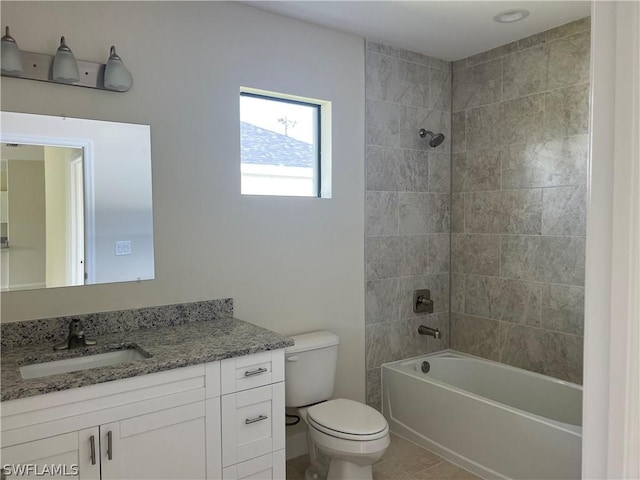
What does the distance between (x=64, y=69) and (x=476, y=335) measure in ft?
10.0

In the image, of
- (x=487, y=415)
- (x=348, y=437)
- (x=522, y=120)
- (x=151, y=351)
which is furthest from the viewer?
(x=522, y=120)

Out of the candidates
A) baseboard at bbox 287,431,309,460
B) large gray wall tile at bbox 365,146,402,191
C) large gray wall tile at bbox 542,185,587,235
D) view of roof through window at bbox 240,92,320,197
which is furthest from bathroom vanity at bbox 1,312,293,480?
large gray wall tile at bbox 542,185,587,235

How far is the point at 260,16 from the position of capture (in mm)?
2611

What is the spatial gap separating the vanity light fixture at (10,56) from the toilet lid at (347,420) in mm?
2118

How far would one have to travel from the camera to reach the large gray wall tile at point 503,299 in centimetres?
305

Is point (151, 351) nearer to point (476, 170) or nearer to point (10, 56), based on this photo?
point (10, 56)

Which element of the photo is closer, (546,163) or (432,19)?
(432,19)

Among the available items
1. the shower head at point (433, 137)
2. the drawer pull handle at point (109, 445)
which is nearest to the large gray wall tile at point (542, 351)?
the shower head at point (433, 137)

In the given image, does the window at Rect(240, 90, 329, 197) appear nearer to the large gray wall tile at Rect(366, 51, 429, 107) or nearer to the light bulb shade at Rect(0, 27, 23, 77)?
the large gray wall tile at Rect(366, 51, 429, 107)

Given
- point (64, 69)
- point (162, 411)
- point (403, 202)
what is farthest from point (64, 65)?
point (403, 202)

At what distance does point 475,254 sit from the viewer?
3.39 metres

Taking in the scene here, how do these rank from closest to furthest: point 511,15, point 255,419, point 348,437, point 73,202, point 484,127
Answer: point 255,419, point 73,202, point 348,437, point 511,15, point 484,127

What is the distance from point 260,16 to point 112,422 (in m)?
2.20

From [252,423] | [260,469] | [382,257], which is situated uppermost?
[382,257]
